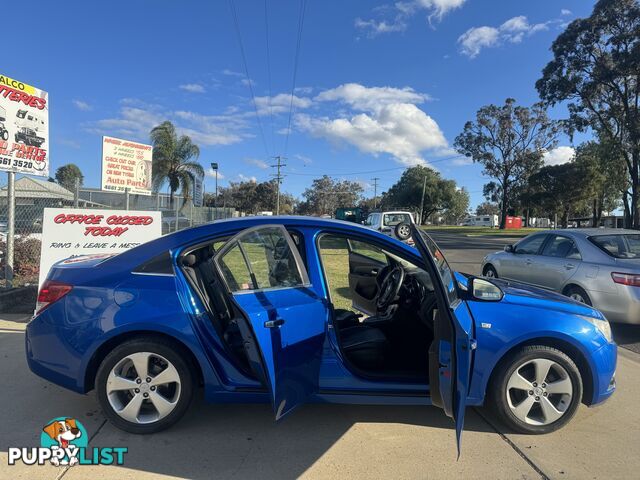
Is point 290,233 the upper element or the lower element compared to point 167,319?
upper

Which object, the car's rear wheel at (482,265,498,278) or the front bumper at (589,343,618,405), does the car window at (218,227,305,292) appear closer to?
the front bumper at (589,343,618,405)

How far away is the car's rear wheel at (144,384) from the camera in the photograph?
9.86 ft

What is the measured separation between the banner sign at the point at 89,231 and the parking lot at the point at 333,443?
318 centimetres

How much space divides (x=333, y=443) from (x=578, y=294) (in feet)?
15.4

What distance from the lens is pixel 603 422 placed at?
343 centimetres

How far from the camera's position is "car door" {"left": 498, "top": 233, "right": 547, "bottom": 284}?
714 cm

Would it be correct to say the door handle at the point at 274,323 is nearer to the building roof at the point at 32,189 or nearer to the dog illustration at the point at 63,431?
the dog illustration at the point at 63,431

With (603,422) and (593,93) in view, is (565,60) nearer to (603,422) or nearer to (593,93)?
(593,93)

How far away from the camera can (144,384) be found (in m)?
3.05

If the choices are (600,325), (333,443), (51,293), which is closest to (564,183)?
(600,325)

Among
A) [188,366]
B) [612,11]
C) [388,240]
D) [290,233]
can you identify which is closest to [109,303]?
[188,366]

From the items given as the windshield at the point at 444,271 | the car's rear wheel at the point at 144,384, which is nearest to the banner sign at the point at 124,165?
the car's rear wheel at the point at 144,384

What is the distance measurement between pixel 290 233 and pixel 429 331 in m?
1.36

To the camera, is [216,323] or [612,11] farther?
[612,11]
